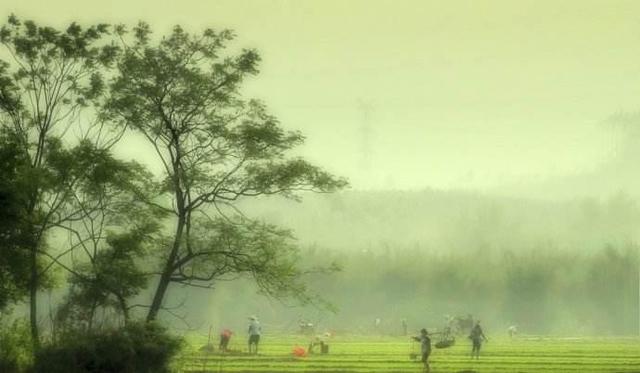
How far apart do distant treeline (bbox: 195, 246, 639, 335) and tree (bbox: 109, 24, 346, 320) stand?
5662 centimetres

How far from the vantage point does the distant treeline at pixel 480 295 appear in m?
101

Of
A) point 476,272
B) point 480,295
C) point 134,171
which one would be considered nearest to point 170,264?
point 134,171

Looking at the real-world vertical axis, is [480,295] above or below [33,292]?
above

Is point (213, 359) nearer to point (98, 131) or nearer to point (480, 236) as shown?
point (98, 131)

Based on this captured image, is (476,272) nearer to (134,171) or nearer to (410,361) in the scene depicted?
(410,361)

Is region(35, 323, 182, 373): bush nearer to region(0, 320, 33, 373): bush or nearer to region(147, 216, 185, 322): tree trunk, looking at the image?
region(0, 320, 33, 373): bush

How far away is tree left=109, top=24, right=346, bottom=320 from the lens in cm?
4062

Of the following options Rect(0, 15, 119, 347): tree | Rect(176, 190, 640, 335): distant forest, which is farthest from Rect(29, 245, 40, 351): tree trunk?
Rect(176, 190, 640, 335): distant forest

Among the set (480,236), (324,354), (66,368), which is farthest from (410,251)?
A: (66,368)

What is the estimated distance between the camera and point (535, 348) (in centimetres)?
6538

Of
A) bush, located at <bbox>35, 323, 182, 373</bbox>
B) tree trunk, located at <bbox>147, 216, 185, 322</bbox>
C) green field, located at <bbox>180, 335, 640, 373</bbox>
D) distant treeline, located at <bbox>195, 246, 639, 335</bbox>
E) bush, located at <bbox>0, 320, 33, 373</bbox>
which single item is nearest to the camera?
bush, located at <bbox>35, 323, 182, 373</bbox>

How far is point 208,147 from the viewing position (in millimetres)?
41312

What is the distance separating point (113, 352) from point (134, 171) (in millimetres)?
9762

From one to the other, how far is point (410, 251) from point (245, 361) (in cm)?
7071
